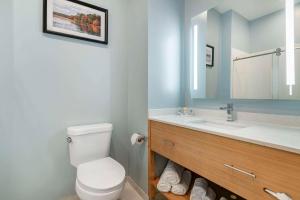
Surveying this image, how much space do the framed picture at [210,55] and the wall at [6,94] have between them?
1.71 m

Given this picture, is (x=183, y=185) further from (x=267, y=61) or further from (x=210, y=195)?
(x=267, y=61)

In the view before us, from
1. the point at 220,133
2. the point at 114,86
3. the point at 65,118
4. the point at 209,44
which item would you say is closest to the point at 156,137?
the point at 220,133

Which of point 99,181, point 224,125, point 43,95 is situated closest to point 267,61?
point 224,125

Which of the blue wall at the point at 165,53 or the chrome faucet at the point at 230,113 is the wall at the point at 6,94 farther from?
the chrome faucet at the point at 230,113

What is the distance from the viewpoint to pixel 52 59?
1485 mm

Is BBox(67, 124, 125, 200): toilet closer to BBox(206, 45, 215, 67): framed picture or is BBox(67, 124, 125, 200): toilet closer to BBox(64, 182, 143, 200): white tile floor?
BBox(64, 182, 143, 200): white tile floor

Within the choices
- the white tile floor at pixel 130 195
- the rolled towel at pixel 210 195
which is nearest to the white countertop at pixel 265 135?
the rolled towel at pixel 210 195

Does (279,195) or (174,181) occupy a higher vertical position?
(279,195)

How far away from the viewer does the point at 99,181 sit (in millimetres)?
1158

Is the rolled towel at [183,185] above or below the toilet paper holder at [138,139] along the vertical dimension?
below

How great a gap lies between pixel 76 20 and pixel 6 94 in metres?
0.90

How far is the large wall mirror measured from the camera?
Result: 3.36 feet

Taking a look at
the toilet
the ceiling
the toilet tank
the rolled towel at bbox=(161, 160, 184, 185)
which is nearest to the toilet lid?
the toilet

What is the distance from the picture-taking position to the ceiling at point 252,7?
3.64 feet
